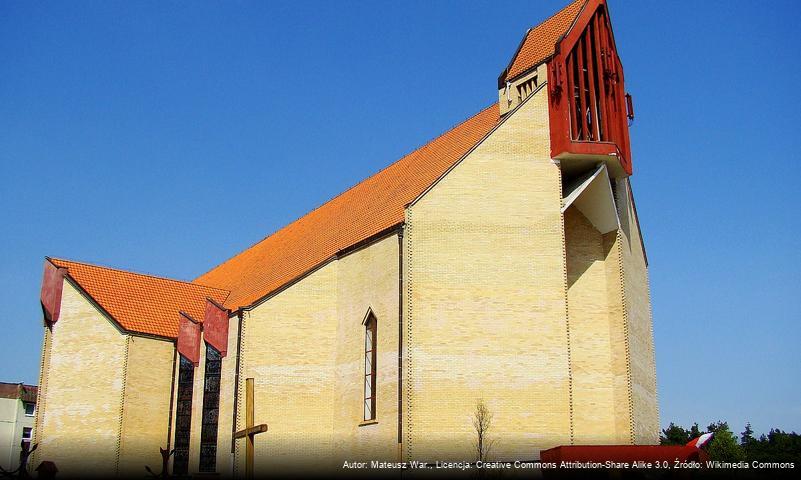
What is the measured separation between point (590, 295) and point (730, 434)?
34050mm

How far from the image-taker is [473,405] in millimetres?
18328

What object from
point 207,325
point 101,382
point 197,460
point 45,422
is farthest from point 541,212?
point 45,422

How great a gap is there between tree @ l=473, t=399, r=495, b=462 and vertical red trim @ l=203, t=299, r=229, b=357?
7.64m

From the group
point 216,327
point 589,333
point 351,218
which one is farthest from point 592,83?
point 216,327

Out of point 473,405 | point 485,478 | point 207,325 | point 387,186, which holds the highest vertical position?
point 387,186

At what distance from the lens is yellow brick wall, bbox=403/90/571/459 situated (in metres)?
18.3

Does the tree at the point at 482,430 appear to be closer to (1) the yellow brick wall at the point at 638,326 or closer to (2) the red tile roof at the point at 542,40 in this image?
(1) the yellow brick wall at the point at 638,326

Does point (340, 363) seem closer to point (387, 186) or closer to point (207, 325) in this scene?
point (207, 325)

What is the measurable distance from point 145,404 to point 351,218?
788cm

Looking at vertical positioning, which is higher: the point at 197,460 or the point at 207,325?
the point at 207,325

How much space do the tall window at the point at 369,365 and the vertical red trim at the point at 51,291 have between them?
1033cm

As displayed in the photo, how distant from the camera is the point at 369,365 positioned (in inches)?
806

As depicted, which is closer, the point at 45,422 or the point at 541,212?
the point at 541,212

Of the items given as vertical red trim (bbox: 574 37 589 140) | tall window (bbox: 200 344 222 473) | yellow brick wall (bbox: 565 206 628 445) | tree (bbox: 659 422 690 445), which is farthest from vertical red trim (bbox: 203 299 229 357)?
tree (bbox: 659 422 690 445)
